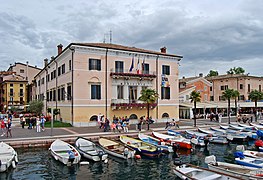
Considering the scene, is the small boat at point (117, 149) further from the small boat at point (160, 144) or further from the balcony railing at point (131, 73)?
the balcony railing at point (131, 73)

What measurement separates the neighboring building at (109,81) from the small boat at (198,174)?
79.7 ft

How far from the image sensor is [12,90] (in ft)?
278

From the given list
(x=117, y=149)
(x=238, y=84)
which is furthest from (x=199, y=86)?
(x=117, y=149)

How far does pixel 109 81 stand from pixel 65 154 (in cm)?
2095

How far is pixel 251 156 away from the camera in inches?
812

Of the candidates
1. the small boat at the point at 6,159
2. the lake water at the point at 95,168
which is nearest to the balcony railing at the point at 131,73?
the lake water at the point at 95,168

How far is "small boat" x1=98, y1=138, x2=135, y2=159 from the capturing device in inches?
883

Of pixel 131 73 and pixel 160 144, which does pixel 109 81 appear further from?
pixel 160 144

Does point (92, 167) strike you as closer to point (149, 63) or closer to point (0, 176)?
point (0, 176)

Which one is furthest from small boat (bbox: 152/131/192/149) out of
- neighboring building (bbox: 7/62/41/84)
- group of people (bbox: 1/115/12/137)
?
neighboring building (bbox: 7/62/41/84)

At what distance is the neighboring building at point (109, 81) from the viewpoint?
3891 cm

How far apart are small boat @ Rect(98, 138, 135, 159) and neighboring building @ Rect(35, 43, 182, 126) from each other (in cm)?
1386

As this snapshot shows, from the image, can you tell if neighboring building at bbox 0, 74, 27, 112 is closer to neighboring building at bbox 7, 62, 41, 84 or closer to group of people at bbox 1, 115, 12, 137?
neighboring building at bbox 7, 62, 41, 84

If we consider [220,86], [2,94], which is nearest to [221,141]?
[220,86]
